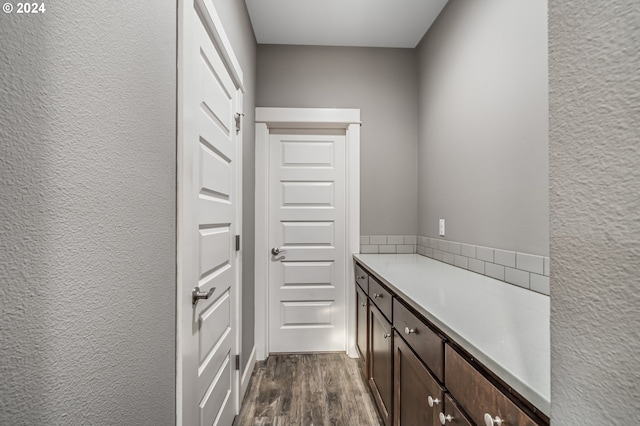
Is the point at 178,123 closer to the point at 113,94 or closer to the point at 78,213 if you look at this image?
the point at 113,94

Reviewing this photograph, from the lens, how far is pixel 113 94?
2.23 feet

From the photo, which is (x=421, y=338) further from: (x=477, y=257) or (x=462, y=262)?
(x=462, y=262)

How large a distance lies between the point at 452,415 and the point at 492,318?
0.31 metres

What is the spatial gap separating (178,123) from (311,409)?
182cm

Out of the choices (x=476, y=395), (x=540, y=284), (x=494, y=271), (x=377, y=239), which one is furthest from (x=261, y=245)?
(x=476, y=395)

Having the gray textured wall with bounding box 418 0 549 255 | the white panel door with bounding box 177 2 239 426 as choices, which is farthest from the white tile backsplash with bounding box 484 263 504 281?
the white panel door with bounding box 177 2 239 426

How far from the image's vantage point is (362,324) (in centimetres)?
237

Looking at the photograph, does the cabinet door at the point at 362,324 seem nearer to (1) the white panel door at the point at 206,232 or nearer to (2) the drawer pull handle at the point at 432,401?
(1) the white panel door at the point at 206,232

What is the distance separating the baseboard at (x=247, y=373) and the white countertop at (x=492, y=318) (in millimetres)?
1162

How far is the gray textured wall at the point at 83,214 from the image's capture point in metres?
0.45

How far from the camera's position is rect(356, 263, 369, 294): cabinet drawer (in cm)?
224

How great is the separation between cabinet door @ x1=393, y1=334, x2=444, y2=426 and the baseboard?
1.02 meters

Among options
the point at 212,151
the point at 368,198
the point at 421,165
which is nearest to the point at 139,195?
the point at 212,151

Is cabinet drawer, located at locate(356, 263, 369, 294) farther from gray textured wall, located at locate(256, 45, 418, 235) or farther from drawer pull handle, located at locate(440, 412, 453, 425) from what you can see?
drawer pull handle, located at locate(440, 412, 453, 425)
